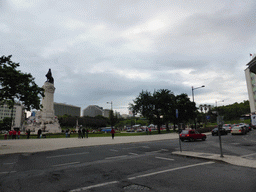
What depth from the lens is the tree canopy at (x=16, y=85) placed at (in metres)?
14.7

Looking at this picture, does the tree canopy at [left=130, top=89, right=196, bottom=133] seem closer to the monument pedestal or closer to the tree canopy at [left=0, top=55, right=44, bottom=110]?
the monument pedestal

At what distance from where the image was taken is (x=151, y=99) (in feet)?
153

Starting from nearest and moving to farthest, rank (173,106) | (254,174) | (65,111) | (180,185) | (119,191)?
1. (119,191)
2. (180,185)
3. (254,174)
4. (173,106)
5. (65,111)

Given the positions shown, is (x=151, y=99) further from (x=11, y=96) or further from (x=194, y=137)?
(x=11, y=96)

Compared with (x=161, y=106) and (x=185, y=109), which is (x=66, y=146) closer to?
(x=161, y=106)

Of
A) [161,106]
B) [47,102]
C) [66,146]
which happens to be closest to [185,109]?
[161,106]

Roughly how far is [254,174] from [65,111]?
661 ft

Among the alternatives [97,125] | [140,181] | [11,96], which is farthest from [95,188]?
[97,125]

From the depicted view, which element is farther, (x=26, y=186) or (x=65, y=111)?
(x=65, y=111)

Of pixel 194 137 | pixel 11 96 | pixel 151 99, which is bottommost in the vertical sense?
pixel 194 137

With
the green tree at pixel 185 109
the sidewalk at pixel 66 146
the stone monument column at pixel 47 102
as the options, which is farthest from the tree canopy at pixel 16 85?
the green tree at pixel 185 109

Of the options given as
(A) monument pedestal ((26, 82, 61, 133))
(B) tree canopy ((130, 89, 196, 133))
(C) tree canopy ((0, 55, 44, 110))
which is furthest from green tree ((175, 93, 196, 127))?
(C) tree canopy ((0, 55, 44, 110))

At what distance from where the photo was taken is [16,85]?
1553 centimetres

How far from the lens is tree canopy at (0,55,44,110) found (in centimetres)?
1470
